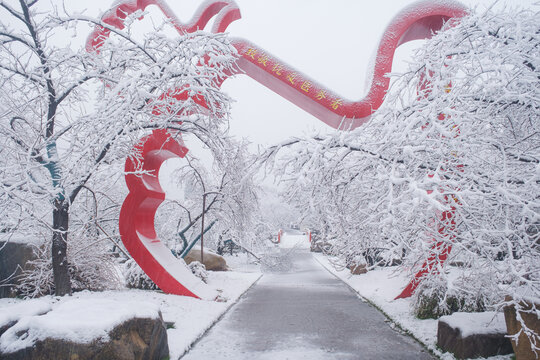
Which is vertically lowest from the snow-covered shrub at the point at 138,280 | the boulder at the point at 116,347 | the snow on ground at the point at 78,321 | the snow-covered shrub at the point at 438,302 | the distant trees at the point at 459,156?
the snow-covered shrub at the point at 138,280

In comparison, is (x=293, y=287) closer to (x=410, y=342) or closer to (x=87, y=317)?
(x=410, y=342)

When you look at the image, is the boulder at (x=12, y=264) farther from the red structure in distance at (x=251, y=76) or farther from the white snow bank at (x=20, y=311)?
the white snow bank at (x=20, y=311)

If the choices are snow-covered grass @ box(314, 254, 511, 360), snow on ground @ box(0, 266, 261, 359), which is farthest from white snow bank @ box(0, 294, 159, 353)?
snow-covered grass @ box(314, 254, 511, 360)

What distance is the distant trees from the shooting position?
4.35m

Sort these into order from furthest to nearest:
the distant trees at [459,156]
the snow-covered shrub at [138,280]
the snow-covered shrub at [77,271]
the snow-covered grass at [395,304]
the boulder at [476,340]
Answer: the snow-covered shrub at [138,280] < the snow-covered shrub at [77,271] < the snow-covered grass at [395,304] < the boulder at [476,340] < the distant trees at [459,156]

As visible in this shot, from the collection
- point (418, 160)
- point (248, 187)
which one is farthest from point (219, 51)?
point (418, 160)

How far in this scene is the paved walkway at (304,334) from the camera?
18.9ft

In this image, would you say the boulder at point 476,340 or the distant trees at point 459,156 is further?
the boulder at point 476,340

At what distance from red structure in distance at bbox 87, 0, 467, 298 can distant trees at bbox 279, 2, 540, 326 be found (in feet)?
9.19

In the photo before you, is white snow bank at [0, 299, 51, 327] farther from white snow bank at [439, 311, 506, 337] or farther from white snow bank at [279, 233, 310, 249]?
white snow bank at [279, 233, 310, 249]

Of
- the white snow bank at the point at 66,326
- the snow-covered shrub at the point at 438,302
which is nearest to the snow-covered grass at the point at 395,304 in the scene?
the snow-covered shrub at the point at 438,302

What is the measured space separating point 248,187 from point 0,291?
6.55 meters

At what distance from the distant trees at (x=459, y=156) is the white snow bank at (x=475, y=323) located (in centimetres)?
45

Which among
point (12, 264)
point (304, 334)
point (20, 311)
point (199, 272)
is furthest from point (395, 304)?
point (12, 264)
